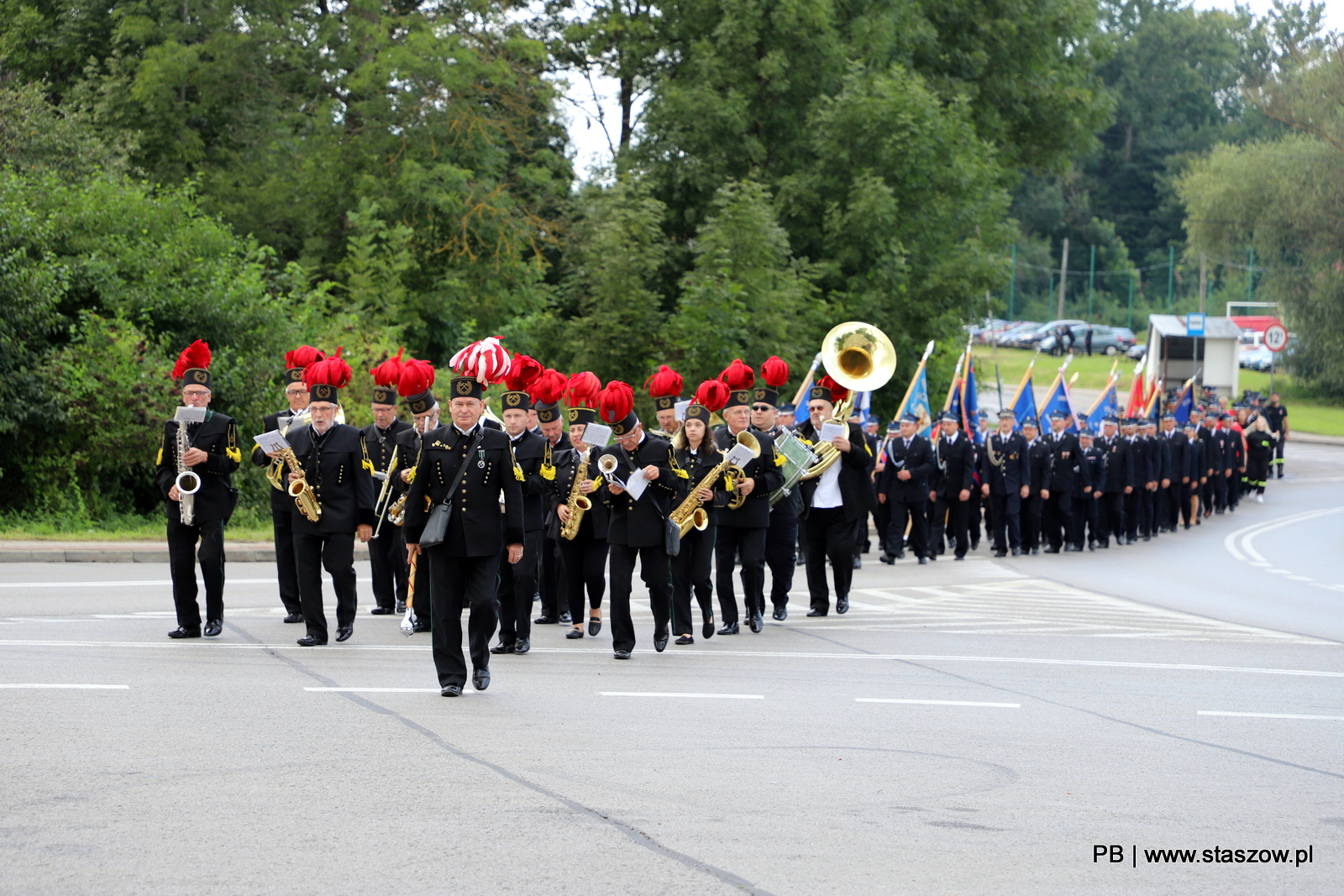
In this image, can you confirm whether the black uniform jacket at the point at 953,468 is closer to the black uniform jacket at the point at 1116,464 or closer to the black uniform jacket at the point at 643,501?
the black uniform jacket at the point at 1116,464

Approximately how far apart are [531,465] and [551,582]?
7.45 feet

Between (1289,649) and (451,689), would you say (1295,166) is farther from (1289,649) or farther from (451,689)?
(451,689)

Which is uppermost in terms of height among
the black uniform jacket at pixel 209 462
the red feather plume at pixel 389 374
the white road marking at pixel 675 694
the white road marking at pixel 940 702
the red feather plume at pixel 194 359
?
the red feather plume at pixel 194 359

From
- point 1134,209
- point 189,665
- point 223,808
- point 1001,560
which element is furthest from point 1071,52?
point 1134,209

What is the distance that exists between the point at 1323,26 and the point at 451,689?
192 feet

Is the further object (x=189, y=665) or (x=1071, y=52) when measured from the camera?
(x=1071, y=52)

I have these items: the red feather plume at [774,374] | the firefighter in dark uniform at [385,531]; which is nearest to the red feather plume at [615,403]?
the firefighter in dark uniform at [385,531]

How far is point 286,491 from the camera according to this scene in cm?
1209

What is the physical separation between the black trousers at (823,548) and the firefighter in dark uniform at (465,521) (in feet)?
18.1

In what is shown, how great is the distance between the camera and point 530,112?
32312 millimetres

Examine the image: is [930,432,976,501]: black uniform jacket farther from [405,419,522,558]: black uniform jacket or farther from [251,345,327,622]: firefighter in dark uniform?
[405,419,522,558]: black uniform jacket

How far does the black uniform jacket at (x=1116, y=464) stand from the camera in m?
25.2

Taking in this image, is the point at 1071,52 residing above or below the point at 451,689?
above

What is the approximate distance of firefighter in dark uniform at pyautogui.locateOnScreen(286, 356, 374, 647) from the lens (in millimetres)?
11602
